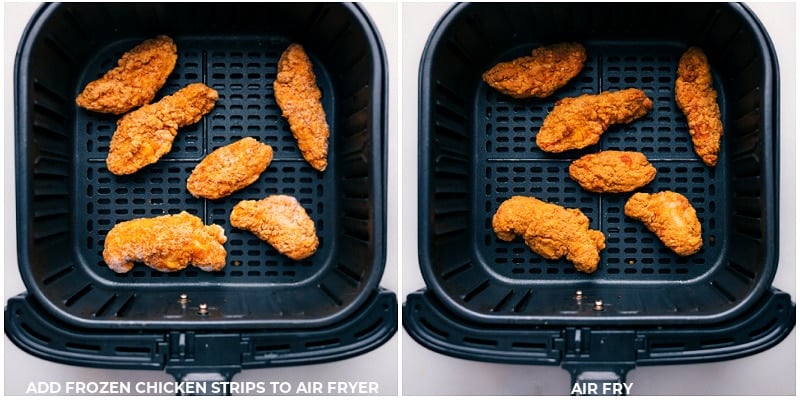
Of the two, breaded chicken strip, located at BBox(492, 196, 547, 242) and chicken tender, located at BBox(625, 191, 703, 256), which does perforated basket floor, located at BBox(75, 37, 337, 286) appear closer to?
breaded chicken strip, located at BBox(492, 196, 547, 242)

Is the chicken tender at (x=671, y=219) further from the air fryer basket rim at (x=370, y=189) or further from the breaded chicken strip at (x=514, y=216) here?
the air fryer basket rim at (x=370, y=189)

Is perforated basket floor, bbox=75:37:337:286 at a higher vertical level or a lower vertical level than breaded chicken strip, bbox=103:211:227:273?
higher

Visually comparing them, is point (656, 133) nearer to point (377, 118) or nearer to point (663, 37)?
point (663, 37)

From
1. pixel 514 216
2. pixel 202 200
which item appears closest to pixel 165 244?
pixel 202 200

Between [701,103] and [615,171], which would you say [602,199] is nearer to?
[615,171]

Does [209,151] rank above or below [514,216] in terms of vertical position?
above

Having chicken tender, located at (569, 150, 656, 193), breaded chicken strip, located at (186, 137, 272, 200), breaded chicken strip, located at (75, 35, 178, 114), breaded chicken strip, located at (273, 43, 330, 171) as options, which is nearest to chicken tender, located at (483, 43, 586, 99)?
chicken tender, located at (569, 150, 656, 193)
